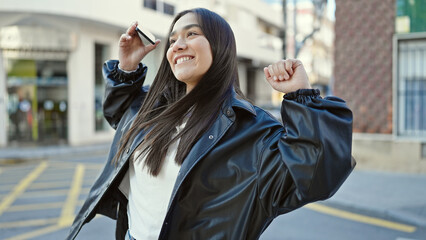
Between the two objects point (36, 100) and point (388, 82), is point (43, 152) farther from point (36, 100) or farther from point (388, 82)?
point (388, 82)

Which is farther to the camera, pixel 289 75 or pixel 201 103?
pixel 201 103

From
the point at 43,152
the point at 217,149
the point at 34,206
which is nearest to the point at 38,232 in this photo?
the point at 34,206

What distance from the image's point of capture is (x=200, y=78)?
158 cm

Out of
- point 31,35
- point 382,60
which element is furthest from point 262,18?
point 382,60

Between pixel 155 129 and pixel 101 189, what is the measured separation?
0.44m

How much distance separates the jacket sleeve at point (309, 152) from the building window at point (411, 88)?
7.91 meters

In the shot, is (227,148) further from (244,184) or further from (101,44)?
(101,44)

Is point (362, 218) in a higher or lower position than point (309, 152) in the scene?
lower

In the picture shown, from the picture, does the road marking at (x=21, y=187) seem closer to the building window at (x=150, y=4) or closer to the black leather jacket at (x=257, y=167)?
the black leather jacket at (x=257, y=167)

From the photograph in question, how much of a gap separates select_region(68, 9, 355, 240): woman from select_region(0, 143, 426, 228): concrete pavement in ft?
14.6

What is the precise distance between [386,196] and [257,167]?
5.58 meters

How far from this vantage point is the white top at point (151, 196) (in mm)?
1555

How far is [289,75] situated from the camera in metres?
1.32

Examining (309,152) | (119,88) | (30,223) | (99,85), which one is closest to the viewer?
(309,152)
